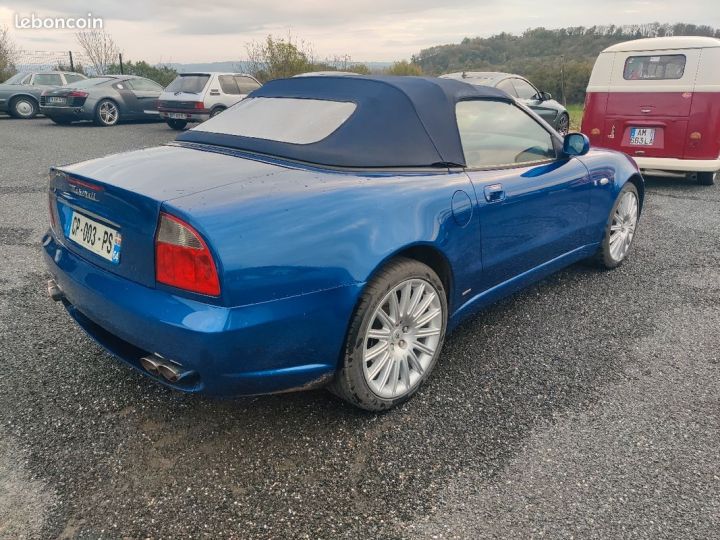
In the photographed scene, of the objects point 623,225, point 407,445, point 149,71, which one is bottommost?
point 407,445

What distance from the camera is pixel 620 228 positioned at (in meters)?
4.38

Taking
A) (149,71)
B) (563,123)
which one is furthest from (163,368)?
(149,71)

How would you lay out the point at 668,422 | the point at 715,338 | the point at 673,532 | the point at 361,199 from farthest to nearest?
the point at 715,338, the point at 668,422, the point at 361,199, the point at 673,532

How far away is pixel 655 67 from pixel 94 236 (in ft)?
24.6

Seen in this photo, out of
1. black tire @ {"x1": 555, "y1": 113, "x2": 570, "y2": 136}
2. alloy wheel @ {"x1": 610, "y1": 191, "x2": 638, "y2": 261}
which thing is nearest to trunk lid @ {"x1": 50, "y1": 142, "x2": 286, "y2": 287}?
alloy wheel @ {"x1": 610, "y1": 191, "x2": 638, "y2": 261}

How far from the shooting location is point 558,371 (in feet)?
9.61

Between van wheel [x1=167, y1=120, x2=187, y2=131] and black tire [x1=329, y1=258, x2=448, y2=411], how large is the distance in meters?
12.1

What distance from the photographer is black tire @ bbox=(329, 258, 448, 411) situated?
2.26 m

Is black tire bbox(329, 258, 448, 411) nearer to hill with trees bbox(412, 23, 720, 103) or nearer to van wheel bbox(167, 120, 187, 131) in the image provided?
van wheel bbox(167, 120, 187, 131)

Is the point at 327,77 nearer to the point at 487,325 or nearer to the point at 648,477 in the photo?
the point at 487,325

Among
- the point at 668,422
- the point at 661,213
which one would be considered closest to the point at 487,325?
the point at 668,422

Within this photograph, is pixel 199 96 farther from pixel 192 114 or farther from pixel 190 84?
pixel 190 84

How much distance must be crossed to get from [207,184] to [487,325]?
2005mm

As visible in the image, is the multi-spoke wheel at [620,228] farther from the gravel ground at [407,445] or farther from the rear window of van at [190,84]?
the rear window of van at [190,84]
